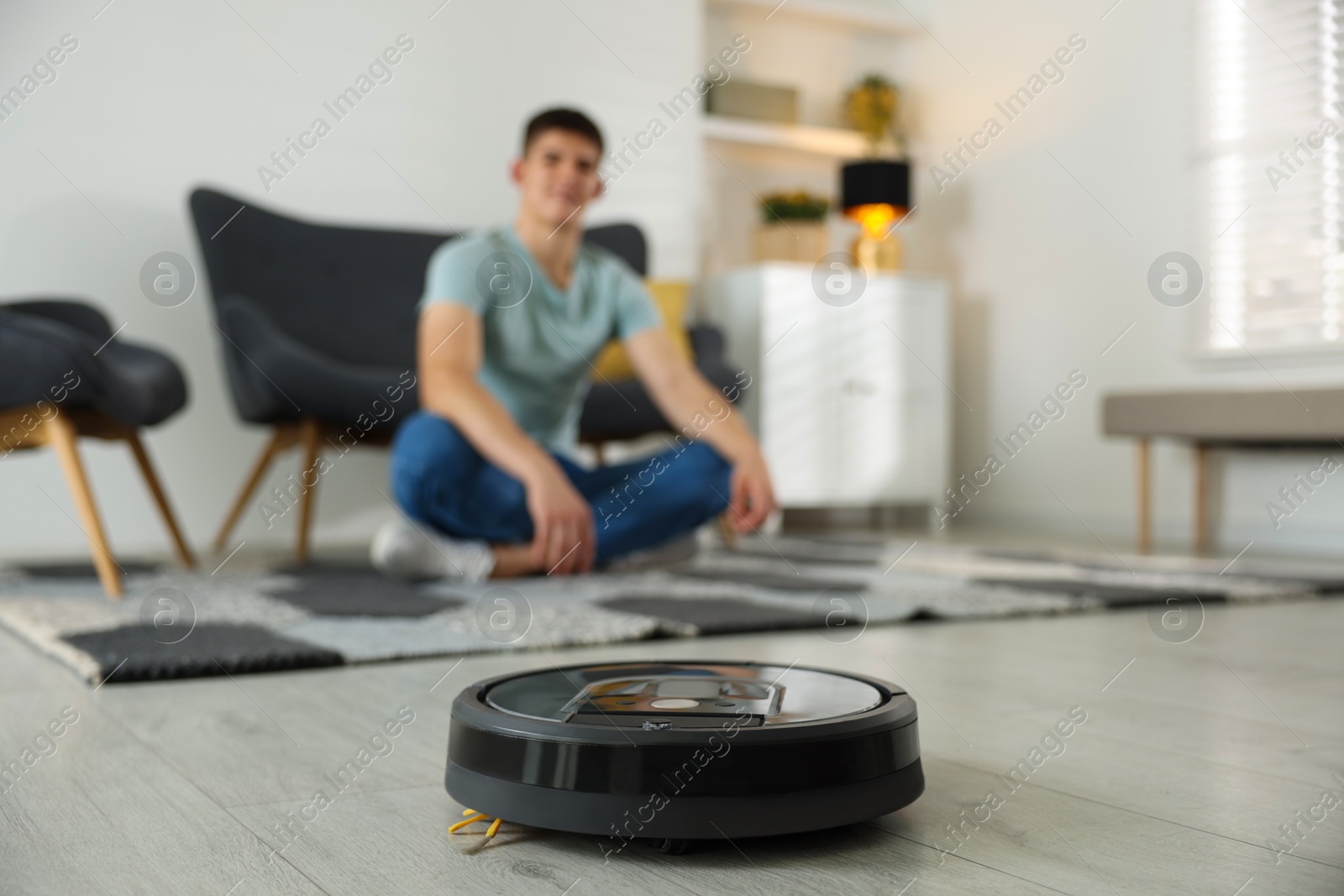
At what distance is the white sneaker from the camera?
2.18 metres

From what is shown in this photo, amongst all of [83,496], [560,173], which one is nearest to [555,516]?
[560,173]

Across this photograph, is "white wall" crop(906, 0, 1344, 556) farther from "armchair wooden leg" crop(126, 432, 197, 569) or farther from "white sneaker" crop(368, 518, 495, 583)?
"armchair wooden leg" crop(126, 432, 197, 569)

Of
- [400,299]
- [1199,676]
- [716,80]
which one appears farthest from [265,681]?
[716,80]

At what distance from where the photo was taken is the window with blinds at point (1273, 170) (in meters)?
3.32

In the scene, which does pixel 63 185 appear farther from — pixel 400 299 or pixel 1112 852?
pixel 1112 852

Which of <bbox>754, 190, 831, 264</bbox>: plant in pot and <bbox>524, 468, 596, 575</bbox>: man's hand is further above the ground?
<bbox>754, 190, 831, 264</bbox>: plant in pot

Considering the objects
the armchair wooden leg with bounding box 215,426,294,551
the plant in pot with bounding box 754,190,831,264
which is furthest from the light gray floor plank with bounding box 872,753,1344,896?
the plant in pot with bounding box 754,190,831,264

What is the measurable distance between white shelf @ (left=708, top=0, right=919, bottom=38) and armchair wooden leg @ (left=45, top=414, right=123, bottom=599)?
117 inches

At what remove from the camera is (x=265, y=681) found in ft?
4.04

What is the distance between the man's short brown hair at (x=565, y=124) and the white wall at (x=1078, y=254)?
→ 2.06 meters

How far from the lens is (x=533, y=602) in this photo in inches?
73.5

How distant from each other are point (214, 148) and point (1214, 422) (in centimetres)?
280

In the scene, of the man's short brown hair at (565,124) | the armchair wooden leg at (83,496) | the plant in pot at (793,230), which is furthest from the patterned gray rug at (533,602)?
the plant in pot at (793,230)

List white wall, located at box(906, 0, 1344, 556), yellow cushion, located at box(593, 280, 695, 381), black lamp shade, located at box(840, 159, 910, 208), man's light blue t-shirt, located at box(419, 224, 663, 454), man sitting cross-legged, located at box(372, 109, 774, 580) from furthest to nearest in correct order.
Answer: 1. black lamp shade, located at box(840, 159, 910, 208)
2. white wall, located at box(906, 0, 1344, 556)
3. yellow cushion, located at box(593, 280, 695, 381)
4. man's light blue t-shirt, located at box(419, 224, 663, 454)
5. man sitting cross-legged, located at box(372, 109, 774, 580)
